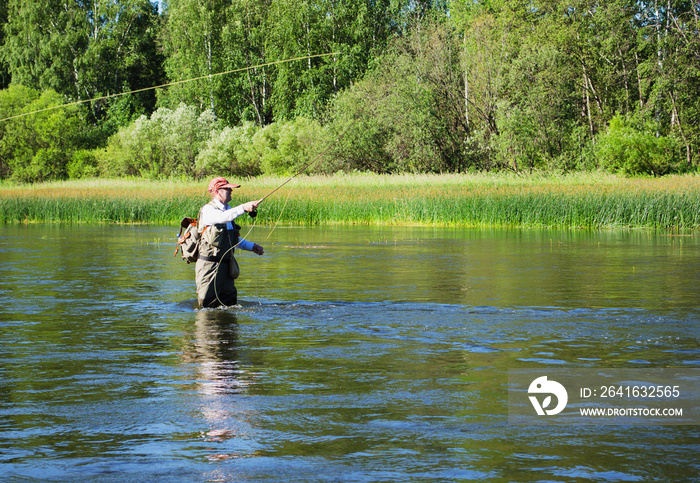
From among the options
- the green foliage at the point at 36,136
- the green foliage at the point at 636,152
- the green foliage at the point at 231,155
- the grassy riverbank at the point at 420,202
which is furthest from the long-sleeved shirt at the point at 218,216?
the green foliage at the point at 36,136

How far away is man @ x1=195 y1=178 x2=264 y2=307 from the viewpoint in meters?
9.30

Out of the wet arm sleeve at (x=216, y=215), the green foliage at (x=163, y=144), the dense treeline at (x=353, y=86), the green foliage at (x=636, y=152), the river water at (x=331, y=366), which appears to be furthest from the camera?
the green foliage at (x=163, y=144)

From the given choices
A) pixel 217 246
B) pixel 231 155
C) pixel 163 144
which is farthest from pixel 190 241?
pixel 163 144

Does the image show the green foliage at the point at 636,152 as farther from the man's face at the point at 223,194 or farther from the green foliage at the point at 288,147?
the man's face at the point at 223,194

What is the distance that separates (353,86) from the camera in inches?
1866

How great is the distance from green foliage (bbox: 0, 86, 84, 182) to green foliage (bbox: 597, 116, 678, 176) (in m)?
34.1

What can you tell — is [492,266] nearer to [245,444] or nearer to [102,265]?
[102,265]

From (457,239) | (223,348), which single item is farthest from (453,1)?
(223,348)

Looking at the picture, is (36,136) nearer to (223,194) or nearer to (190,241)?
(190,241)

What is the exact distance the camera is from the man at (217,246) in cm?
930

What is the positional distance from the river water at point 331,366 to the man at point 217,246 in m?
0.29

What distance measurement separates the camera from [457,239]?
21844 millimetres

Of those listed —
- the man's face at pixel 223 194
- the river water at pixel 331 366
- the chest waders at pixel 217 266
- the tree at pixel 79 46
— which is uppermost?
the tree at pixel 79 46

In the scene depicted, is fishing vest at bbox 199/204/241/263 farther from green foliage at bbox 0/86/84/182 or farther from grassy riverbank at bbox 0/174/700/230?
green foliage at bbox 0/86/84/182
